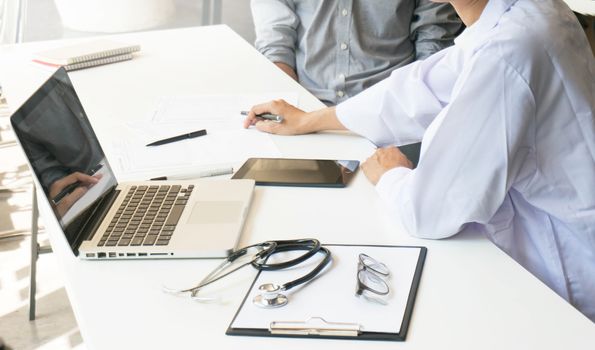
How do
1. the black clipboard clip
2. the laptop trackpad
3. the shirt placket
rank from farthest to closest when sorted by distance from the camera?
the shirt placket → the laptop trackpad → the black clipboard clip

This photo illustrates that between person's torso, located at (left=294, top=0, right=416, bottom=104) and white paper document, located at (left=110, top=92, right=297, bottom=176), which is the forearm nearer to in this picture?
white paper document, located at (left=110, top=92, right=297, bottom=176)

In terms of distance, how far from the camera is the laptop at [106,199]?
1159 mm

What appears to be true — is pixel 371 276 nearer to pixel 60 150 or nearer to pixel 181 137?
pixel 60 150

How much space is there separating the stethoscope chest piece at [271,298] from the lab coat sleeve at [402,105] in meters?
0.63

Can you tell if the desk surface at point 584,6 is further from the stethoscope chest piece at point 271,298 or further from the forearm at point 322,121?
the stethoscope chest piece at point 271,298

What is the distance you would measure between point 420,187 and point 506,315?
0.28m

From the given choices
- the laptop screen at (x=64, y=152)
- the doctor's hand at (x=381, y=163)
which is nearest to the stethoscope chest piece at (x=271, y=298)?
the laptop screen at (x=64, y=152)

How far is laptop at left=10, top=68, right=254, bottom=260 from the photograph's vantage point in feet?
3.80

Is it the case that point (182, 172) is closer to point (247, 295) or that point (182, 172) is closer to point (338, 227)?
point (338, 227)

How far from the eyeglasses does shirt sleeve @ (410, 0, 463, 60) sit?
138 centimetres

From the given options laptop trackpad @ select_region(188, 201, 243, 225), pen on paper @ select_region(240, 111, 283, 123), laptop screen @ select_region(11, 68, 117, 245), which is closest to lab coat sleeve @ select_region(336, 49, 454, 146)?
pen on paper @ select_region(240, 111, 283, 123)

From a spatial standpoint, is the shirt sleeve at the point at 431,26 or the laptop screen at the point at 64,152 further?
the shirt sleeve at the point at 431,26

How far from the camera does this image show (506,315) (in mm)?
1008

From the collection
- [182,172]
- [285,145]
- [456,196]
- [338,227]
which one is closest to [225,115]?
[285,145]
